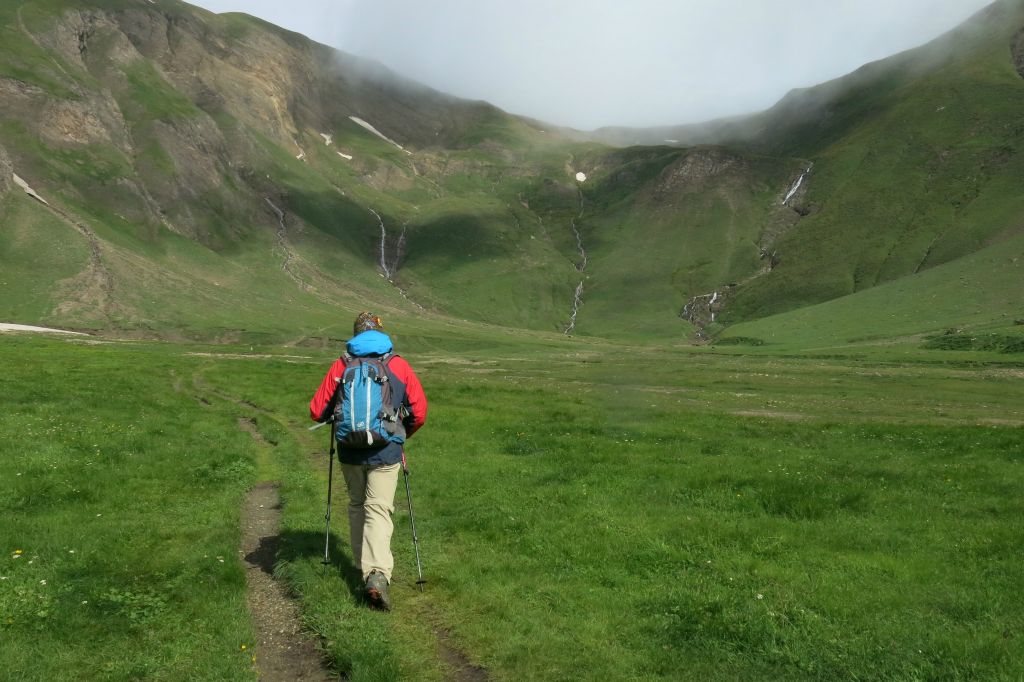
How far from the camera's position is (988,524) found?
14.2 m

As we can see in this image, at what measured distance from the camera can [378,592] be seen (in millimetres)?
10938

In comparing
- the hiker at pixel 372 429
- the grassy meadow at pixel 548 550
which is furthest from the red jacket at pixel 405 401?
the grassy meadow at pixel 548 550

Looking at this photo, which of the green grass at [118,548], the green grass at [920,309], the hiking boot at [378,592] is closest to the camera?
the green grass at [118,548]

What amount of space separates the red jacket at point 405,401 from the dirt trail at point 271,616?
2731mm

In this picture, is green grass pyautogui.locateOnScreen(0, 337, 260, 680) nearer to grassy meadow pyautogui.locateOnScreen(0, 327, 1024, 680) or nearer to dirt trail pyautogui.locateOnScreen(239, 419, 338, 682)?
grassy meadow pyautogui.locateOnScreen(0, 327, 1024, 680)

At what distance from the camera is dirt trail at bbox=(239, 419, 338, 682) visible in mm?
9289

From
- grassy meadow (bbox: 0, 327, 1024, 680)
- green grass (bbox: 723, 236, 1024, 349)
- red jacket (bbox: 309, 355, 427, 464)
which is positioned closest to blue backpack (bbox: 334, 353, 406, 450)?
red jacket (bbox: 309, 355, 427, 464)

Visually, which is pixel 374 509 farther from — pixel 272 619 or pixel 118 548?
pixel 118 548

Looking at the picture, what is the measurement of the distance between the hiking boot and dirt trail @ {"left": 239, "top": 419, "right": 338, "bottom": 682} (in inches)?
46.4

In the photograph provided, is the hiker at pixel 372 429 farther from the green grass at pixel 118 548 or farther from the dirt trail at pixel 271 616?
the green grass at pixel 118 548

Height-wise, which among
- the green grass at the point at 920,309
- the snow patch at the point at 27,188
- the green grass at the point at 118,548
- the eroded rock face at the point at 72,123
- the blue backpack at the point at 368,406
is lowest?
the green grass at the point at 118,548

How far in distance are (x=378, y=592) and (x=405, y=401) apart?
324cm

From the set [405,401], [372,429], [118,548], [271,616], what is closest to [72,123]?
[118,548]

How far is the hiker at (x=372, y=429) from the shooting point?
11344 mm
